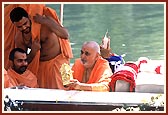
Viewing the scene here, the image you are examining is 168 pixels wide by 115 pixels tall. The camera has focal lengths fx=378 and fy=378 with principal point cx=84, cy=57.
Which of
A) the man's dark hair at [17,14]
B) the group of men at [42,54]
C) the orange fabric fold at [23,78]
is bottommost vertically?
the orange fabric fold at [23,78]

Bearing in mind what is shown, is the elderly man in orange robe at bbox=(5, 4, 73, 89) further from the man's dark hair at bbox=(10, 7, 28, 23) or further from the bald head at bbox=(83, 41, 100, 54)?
the bald head at bbox=(83, 41, 100, 54)

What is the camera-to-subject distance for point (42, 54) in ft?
8.59

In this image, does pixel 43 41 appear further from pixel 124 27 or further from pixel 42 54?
pixel 124 27

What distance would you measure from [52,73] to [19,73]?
0.74ft

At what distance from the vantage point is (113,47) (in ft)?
8.45

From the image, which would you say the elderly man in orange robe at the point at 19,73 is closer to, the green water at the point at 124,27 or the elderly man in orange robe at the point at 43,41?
the elderly man in orange robe at the point at 43,41

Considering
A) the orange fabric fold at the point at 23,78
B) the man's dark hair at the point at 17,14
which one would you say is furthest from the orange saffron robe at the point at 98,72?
the man's dark hair at the point at 17,14

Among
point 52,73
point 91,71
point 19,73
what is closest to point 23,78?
point 19,73

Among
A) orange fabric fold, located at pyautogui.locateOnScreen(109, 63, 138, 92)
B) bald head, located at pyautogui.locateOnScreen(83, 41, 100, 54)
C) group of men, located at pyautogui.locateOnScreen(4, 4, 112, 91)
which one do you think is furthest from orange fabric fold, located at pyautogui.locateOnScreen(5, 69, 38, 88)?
orange fabric fold, located at pyautogui.locateOnScreen(109, 63, 138, 92)

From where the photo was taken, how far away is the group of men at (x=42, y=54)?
2578 millimetres

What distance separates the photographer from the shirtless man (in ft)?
8.49

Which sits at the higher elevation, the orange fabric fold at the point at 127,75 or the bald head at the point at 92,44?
the bald head at the point at 92,44

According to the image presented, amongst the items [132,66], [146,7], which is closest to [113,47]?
[132,66]

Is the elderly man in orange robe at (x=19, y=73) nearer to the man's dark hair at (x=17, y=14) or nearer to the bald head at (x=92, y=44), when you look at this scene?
the man's dark hair at (x=17, y=14)
